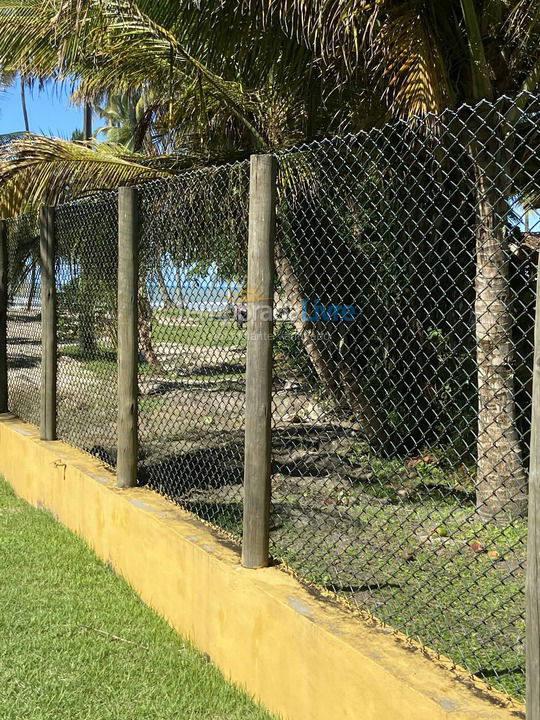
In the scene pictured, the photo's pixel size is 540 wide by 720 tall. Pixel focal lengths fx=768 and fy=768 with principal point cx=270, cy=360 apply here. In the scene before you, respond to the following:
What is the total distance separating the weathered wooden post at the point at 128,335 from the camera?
4398 mm

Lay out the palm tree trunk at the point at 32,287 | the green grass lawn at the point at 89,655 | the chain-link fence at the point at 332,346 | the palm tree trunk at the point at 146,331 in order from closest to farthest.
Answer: the green grass lawn at the point at 89,655 → the chain-link fence at the point at 332,346 → the palm tree trunk at the point at 146,331 → the palm tree trunk at the point at 32,287

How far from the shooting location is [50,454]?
217 inches

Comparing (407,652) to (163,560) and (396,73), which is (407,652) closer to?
(163,560)

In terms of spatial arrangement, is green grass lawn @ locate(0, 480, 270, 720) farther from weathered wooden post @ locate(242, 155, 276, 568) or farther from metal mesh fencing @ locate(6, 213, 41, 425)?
metal mesh fencing @ locate(6, 213, 41, 425)

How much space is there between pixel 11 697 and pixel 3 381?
4.47 metres

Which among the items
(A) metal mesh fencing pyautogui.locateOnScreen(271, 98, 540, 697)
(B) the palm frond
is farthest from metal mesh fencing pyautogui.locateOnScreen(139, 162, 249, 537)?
(B) the palm frond

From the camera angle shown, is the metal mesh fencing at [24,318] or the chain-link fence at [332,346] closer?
the chain-link fence at [332,346]

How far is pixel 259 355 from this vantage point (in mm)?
3217

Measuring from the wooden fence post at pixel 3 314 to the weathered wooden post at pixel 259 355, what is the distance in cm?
443

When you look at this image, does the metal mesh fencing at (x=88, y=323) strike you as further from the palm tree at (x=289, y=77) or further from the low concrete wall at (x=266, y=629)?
the palm tree at (x=289, y=77)

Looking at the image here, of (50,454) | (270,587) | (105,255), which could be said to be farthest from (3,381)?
(270,587)

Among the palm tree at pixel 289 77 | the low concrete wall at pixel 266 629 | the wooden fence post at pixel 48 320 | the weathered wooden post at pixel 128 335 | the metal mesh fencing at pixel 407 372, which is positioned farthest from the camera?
the wooden fence post at pixel 48 320

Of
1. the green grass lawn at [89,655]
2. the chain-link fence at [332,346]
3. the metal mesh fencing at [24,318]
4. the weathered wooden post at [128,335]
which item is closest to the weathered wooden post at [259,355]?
the chain-link fence at [332,346]

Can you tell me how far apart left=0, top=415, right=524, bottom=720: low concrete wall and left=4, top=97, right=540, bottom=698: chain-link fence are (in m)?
0.29
